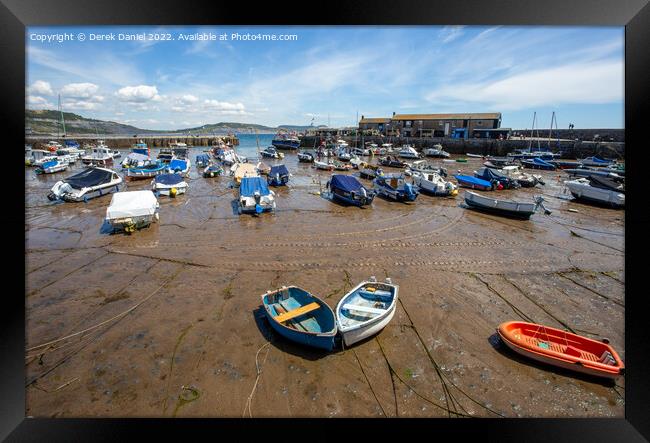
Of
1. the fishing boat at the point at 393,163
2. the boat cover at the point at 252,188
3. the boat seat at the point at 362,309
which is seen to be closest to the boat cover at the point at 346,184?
the boat cover at the point at 252,188

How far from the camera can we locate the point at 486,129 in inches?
2557

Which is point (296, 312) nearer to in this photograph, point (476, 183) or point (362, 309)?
point (362, 309)

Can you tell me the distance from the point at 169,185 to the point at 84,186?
18.1 ft

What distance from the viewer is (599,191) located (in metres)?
22.9

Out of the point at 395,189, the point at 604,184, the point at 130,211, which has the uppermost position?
the point at 604,184

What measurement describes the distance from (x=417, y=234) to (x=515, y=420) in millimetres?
13103

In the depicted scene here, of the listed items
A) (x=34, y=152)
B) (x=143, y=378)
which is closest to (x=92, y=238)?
(x=143, y=378)

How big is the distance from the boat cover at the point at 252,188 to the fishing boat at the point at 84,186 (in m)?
11.5

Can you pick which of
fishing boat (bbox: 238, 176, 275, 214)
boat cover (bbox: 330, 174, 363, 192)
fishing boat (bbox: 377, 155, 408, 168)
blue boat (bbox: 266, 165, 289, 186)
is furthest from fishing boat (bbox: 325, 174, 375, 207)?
fishing boat (bbox: 377, 155, 408, 168)

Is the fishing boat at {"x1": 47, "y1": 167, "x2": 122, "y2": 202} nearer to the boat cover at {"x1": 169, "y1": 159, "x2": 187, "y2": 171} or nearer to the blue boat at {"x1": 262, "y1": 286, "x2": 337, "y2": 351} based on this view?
the boat cover at {"x1": 169, "y1": 159, "x2": 187, "y2": 171}

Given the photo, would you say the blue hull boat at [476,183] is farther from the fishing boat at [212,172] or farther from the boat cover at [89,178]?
the boat cover at [89,178]

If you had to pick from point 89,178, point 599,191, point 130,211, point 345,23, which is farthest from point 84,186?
point 599,191

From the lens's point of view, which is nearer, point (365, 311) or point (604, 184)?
point (365, 311)

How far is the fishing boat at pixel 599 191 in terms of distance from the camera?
A: 22267mm
